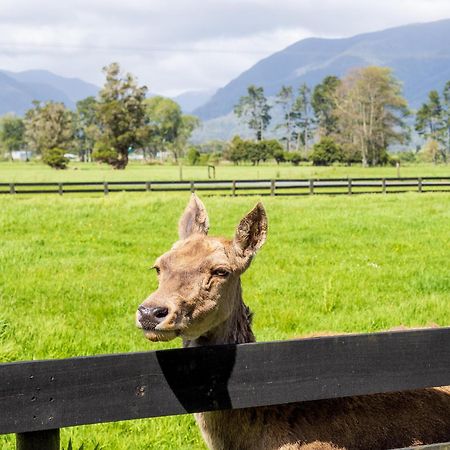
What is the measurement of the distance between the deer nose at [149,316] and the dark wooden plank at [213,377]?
0.55 ft

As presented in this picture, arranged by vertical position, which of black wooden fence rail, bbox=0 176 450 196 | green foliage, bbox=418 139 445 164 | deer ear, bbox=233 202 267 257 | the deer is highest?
deer ear, bbox=233 202 267 257

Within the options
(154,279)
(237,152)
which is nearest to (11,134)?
(237,152)

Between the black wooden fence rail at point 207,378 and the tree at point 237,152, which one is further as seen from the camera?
the tree at point 237,152

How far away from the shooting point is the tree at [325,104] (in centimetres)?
14838

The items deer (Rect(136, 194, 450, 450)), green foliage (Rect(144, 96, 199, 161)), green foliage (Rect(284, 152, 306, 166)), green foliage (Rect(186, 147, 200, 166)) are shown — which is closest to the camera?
deer (Rect(136, 194, 450, 450))

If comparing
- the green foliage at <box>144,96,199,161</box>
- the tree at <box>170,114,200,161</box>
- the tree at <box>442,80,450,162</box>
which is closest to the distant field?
the tree at <box>442,80,450,162</box>

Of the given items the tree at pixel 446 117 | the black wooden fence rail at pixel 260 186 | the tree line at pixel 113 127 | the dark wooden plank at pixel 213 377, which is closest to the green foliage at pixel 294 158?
the tree line at pixel 113 127

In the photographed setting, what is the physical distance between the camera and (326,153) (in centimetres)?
10538

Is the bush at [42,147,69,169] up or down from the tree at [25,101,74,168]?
down

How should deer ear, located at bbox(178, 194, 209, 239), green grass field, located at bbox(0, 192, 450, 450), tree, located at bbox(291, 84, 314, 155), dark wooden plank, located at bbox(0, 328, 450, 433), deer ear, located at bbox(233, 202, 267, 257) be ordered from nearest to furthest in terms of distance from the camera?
dark wooden plank, located at bbox(0, 328, 450, 433) → deer ear, located at bbox(233, 202, 267, 257) → deer ear, located at bbox(178, 194, 209, 239) → green grass field, located at bbox(0, 192, 450, 450) → tree, located at bbox(291, 84, 314, 155)

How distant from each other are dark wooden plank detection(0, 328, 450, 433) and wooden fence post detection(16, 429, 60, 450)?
0.33 ft

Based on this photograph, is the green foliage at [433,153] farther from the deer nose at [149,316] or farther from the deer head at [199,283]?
the deer nose at [149,316]

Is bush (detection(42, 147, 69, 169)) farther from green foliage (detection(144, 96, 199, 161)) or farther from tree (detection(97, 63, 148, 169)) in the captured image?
green foliage (detection(144, 96, 199, 161))

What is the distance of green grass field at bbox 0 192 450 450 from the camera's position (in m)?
7.25
